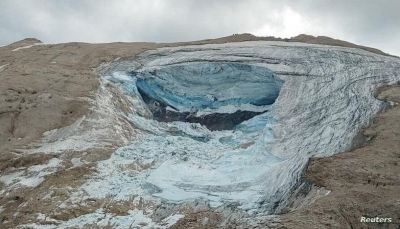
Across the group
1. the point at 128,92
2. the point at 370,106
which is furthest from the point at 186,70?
the point at 370,106

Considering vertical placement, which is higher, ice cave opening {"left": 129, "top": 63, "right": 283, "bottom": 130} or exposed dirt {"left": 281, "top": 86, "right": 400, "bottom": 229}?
ice cave opening {"left": 129, "top": 63, "right": 283, "bottom": 130}

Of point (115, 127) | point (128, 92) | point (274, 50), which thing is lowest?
point (115, 127)

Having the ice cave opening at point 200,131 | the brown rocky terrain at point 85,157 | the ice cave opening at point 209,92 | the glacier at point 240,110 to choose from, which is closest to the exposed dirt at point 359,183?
the brown rocky terrain at point 85,157

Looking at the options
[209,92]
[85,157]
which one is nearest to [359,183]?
[85,157]

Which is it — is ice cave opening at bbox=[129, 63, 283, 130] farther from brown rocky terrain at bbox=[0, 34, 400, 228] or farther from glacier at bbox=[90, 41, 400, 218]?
brown rocky terrain at bbox=[0, 34, 400, 228]

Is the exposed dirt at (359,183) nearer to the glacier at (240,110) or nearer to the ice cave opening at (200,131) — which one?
the glacier at (240,110)

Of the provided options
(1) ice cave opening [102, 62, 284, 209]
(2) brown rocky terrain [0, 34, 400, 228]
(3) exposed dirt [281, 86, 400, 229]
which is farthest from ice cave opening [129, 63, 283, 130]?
(3) exposed dirt [281, 86, 400, 229]

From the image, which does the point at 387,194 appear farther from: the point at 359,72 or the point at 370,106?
the point at 359,72
